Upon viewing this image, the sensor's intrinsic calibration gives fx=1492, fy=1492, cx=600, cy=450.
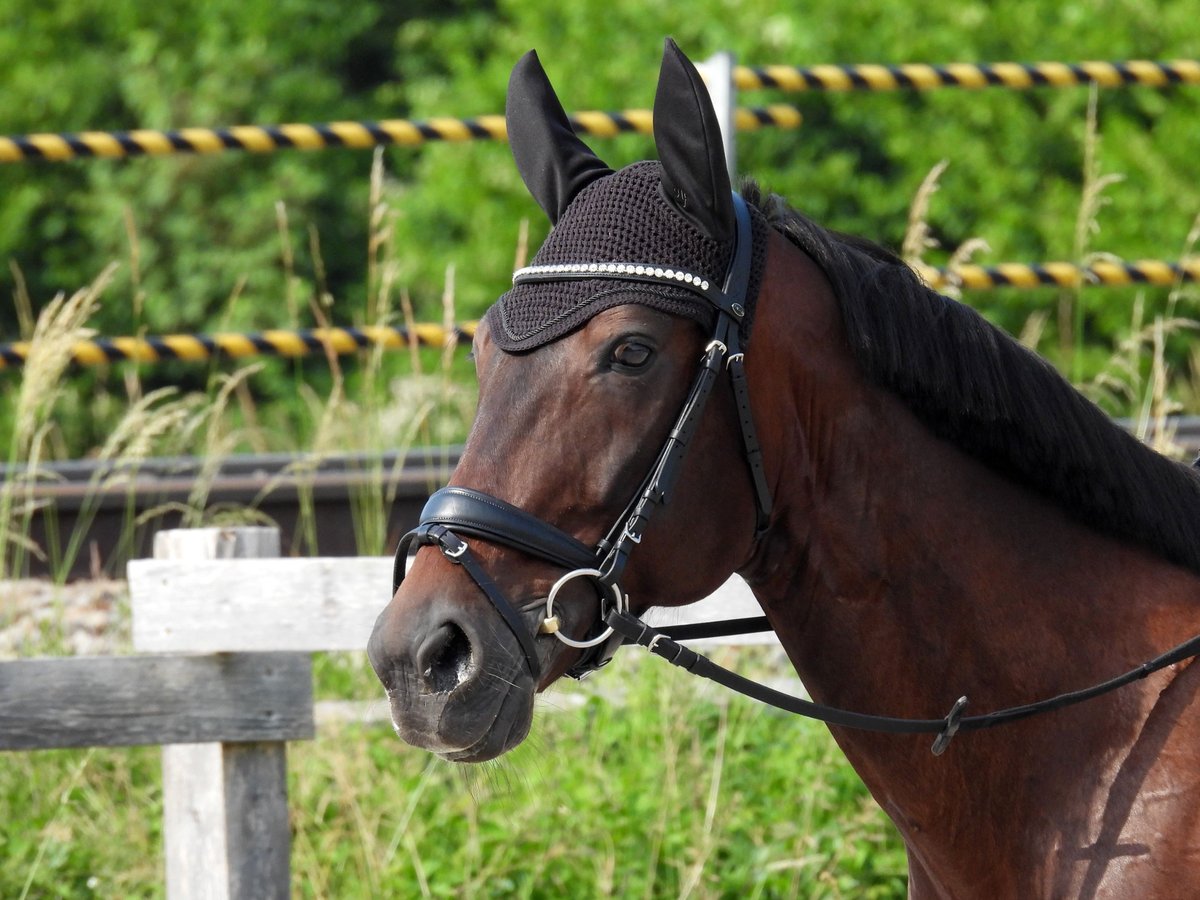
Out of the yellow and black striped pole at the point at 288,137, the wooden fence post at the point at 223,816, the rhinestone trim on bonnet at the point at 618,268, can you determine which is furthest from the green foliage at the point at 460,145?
the rhinestone trim on bonnet at the point at 618,268

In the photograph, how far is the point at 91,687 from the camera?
3383mm

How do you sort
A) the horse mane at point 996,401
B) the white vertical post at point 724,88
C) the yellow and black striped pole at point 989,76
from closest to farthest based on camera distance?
the horse mane at point 996,401
the white vertical post at point 724,88
the yellow and black striped pole at point 989,76

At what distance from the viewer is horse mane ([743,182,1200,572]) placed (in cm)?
223

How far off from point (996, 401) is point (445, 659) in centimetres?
91

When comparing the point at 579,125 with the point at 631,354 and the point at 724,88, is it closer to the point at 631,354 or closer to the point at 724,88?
the point at 724,88

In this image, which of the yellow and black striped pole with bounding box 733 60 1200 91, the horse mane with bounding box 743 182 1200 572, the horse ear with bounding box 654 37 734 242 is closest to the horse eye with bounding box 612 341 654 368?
the horse ear with bounding box 654 37 734 242

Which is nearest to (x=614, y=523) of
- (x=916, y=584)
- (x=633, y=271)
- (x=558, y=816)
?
(x=633, y=271)

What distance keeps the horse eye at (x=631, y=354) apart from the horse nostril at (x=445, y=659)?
442mm

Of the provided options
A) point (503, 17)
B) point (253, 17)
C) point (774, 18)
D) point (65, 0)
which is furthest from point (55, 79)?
point (774, 18)

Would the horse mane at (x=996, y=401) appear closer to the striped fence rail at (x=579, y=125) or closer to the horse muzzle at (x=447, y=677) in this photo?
the horse muzzle at (x=447, y=677)

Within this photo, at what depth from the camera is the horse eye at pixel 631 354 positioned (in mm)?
2119

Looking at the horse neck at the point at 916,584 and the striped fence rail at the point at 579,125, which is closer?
the horse neck at the point at 916,584

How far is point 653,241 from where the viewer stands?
218cm

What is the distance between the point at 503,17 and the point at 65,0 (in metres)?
5.02
